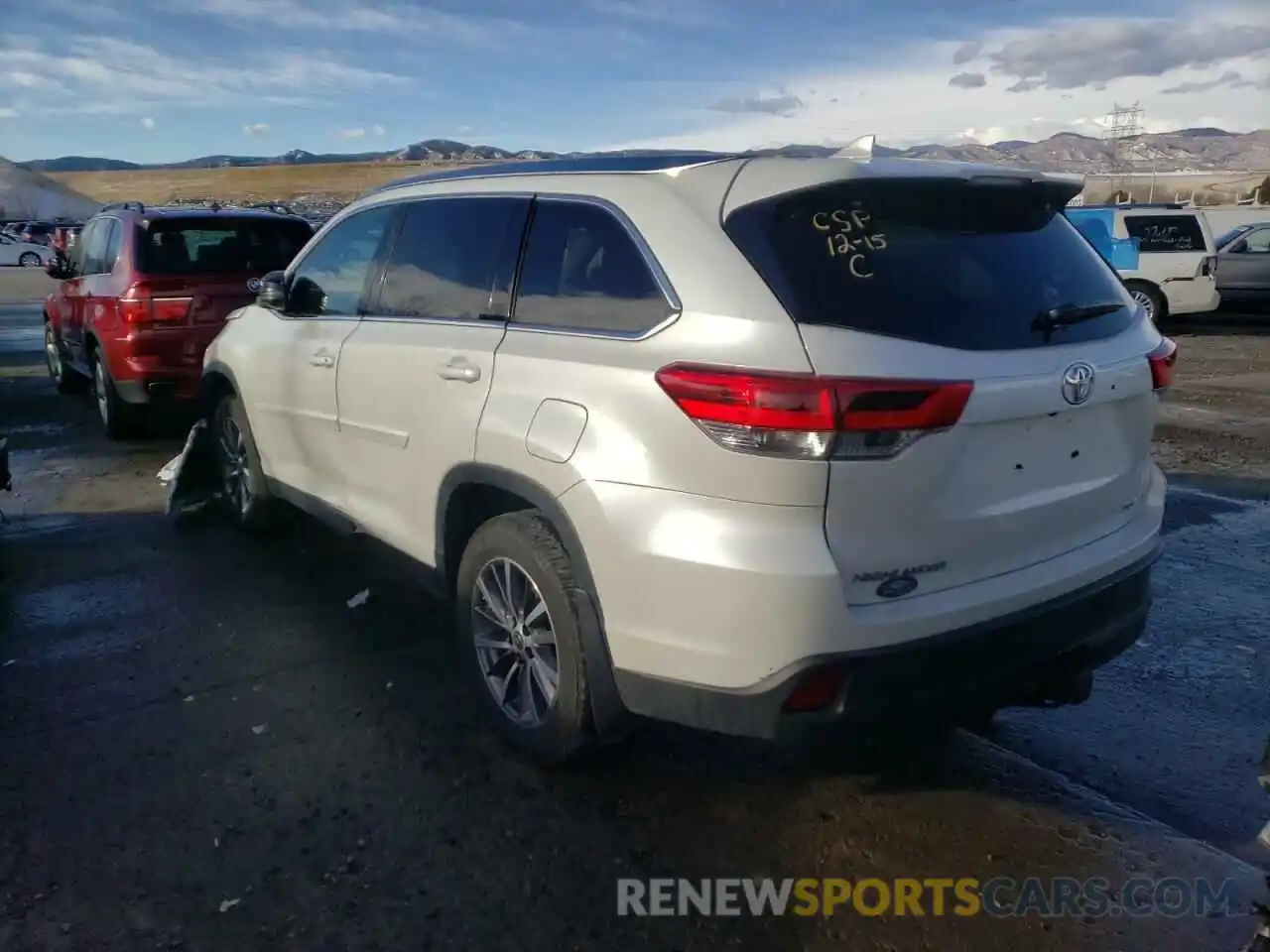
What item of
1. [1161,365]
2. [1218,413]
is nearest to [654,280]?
[1161,365]

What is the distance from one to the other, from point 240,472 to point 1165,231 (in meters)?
15.1

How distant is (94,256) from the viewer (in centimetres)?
905

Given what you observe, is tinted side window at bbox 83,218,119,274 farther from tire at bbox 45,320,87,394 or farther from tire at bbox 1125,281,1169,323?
tire at bbox 1125,281,1169,323

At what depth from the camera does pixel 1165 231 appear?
16406 millimetres

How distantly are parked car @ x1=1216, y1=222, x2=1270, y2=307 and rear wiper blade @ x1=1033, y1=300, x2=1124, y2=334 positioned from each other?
1662cm

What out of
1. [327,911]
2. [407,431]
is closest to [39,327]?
[407,431]

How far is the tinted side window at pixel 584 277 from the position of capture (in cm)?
307

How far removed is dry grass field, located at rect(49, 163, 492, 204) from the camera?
8325cm

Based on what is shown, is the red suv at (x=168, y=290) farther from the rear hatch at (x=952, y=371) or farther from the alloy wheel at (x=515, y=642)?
the rear hatch at (x=952, y=371)

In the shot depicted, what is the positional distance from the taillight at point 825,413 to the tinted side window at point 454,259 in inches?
47.6

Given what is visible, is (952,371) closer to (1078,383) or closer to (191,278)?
(1078,383)

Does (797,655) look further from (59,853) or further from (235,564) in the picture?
(235,564)

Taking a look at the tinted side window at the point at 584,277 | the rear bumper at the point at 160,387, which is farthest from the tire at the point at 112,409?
the tinted side window at the point at 584,277

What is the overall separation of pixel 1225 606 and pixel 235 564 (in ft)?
15.8
